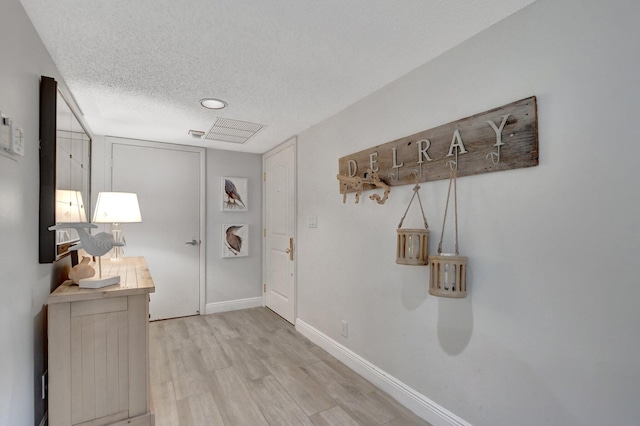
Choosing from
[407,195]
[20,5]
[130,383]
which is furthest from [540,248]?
[20,5]

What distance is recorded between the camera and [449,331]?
69.6 inches

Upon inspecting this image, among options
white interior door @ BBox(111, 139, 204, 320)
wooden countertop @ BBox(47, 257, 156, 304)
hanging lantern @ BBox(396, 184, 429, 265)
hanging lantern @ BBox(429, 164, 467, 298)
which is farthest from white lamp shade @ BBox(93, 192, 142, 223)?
hanging lantern @ BBox(429, 164, 467, 298)

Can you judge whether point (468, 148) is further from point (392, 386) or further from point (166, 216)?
point (166, 216)

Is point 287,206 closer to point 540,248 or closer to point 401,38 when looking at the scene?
point 401,38

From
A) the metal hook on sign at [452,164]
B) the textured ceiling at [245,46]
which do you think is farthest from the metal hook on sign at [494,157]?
the textured ceiling at [245,46]

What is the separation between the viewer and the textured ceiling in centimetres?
147

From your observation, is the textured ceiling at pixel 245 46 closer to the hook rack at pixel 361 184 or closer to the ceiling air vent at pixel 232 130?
the ceiling air vent at pixel 232 130

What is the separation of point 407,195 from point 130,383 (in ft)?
6.52

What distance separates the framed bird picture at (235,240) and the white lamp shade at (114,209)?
1719 millimetres

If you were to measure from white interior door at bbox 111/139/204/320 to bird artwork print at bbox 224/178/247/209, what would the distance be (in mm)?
350

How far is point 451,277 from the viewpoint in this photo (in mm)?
1591

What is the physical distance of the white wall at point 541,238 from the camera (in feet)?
3.82

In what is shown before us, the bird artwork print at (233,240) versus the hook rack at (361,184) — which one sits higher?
the hook rack at (361,184)

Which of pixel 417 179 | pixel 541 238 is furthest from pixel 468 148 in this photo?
pixel 541 238
